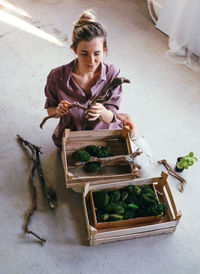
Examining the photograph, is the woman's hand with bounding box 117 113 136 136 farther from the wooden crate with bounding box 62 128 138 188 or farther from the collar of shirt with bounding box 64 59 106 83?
the collar of shirt with bounding box 64 59 106 83

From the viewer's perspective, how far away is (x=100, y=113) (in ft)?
5.44

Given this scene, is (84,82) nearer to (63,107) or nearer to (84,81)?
(84,81)

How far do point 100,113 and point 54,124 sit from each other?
721 mm

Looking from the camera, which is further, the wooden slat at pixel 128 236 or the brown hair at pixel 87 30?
the wooden slat at pixel 128 236

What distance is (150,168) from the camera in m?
2.04

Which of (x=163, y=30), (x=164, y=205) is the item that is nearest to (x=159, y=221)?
(x=164, y=205)

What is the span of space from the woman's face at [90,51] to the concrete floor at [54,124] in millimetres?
810

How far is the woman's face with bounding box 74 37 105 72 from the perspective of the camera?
58.5 inches

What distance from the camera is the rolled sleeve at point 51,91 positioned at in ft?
5.67

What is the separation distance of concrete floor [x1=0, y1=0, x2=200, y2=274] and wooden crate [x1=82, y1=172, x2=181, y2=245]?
66mm

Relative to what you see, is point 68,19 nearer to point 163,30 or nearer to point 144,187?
point 163,30

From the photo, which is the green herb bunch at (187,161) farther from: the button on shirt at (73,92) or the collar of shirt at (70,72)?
the collar of shirt at (70,72)

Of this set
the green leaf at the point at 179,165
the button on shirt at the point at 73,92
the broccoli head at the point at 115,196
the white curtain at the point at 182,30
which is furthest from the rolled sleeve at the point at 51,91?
the white curtain at the point at 182,30

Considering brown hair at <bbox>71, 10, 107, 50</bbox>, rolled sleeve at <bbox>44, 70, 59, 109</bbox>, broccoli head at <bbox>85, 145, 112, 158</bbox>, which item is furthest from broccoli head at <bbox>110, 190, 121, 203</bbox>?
brown hair at <bbox>71, 10, 107, 50</bbox>
